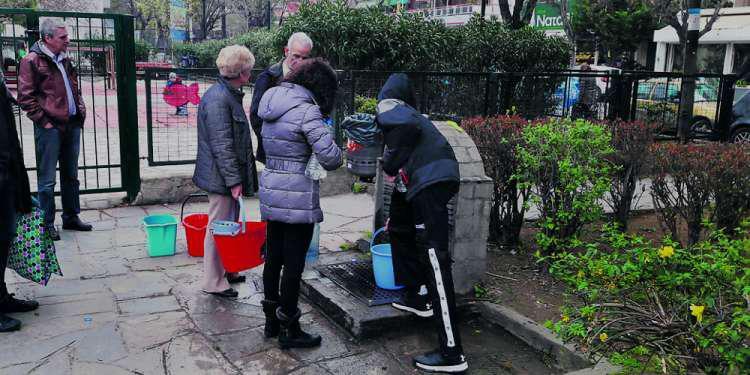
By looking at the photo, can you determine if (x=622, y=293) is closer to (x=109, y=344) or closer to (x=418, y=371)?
(x=418, y=371)

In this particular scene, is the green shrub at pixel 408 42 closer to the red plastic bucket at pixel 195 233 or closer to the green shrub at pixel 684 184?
the red plastic bucket at pixel 195 233

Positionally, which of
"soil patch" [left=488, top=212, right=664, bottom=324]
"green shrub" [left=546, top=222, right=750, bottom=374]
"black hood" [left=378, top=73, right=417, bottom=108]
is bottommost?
"soil patch" [left=488, top=212, right=664, bottom=324]

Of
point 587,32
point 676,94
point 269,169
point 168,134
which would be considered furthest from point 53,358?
point 587,32

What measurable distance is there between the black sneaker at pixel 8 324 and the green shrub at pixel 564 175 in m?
3.53

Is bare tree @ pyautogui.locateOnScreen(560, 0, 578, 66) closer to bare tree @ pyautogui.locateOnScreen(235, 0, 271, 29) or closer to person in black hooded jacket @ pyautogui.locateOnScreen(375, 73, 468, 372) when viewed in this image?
person in black hooded jacket @ pyautogui.locateOnScreen(375, 73, 468, 372)

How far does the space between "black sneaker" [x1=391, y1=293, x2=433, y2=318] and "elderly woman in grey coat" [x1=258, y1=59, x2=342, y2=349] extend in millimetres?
754

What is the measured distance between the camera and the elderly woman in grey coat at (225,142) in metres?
4.46

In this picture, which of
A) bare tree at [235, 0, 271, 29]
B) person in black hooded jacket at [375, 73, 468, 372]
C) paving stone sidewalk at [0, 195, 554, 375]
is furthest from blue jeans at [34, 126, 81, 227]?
bare tree at [235, 0, 271, 29]

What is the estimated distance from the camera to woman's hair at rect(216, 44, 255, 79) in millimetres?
4512

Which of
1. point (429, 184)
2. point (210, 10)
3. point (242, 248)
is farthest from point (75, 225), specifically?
point (210, 10)

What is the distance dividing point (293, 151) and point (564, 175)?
215 cm

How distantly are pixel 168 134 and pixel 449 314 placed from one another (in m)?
6.22

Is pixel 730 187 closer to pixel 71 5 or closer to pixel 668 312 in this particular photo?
pixel 668 312

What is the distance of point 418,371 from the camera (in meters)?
3.82
